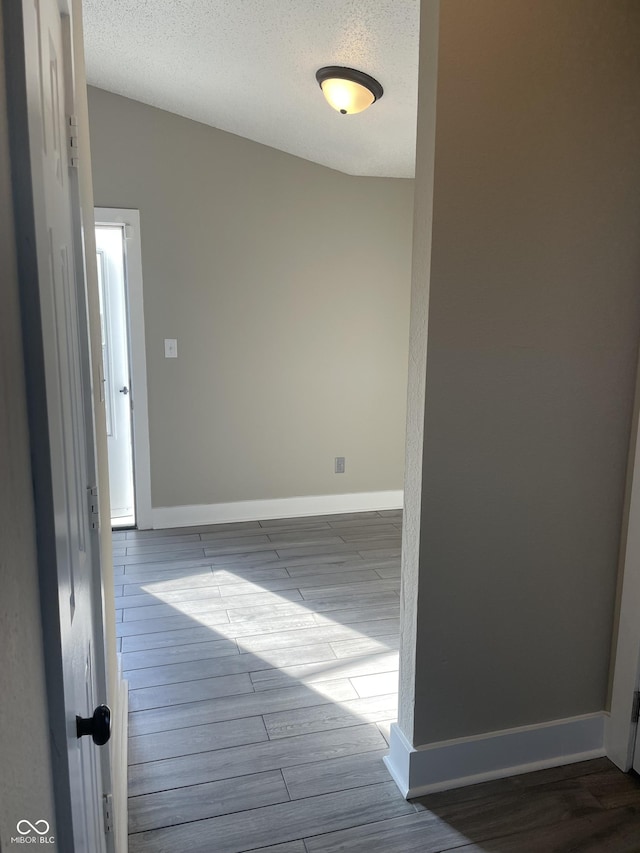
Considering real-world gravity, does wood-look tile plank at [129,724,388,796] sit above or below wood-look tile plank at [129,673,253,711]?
below

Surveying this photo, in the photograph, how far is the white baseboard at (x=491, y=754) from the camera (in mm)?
1767

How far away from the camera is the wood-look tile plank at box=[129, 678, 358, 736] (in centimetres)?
206

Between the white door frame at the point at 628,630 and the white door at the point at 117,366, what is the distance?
2.99 m

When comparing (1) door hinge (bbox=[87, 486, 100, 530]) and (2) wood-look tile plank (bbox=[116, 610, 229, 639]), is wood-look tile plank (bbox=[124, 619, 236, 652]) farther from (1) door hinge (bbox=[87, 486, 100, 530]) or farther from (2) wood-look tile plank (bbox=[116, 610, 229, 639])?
(1) door hinge (bbox=[87, 486, 100, 530])

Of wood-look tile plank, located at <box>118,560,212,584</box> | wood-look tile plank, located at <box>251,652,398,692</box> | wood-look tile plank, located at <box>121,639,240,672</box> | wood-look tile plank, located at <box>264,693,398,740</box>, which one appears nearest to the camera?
wood-look tile plank, located at <box>264,693,398,740</box>

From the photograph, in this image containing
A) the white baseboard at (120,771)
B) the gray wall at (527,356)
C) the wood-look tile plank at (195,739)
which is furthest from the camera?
the wood-look tile plank at (195,739)

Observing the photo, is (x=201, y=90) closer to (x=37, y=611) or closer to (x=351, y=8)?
(x=351, y=8)

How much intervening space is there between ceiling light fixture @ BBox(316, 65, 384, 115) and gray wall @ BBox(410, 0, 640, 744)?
1304 millimetres

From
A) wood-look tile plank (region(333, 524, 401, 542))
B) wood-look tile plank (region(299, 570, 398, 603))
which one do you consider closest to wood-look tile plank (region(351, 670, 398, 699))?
wood-look tile plank (region(299, 570, 398, 603))

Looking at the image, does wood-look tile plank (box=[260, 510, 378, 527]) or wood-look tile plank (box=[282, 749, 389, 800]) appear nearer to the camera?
wood-look tile plank (box=[282, 749, 389, 800])

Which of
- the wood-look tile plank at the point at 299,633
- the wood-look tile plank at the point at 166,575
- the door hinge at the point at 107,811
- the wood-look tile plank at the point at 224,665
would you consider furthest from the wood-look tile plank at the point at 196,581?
the door hinge at the point at 107,811

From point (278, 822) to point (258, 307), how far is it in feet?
9.88

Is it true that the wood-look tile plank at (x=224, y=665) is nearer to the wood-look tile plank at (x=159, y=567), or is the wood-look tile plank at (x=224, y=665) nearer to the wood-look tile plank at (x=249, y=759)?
the wood-look tile plank at (x=249, y=759)

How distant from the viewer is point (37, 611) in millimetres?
498
